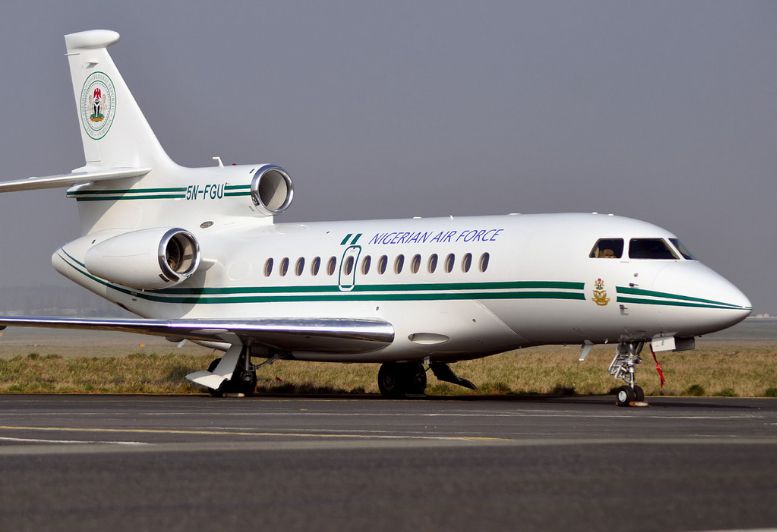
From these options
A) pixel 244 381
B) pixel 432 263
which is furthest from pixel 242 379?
pixel 432 263

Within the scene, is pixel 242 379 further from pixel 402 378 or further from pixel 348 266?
pixel 402 378

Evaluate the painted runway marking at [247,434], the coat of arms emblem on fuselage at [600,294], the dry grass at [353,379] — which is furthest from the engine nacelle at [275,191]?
the painted runway marking at [247,434]

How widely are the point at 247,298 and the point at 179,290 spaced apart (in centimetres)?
208

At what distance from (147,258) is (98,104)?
5.54 meters

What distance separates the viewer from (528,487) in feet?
31.8

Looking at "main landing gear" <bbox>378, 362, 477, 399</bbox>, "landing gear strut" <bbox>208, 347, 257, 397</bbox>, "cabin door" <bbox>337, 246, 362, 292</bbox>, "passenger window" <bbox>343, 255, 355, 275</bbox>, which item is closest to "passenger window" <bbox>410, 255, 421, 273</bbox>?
"cabin door" <bbox>337, 246, 362, 292</bbox>

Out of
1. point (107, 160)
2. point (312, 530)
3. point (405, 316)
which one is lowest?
point (312, 530)

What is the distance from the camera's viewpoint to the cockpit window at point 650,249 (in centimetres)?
2458

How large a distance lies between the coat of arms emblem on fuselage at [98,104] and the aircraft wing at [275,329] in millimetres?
6898

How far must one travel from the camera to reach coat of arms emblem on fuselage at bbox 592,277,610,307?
24422mm

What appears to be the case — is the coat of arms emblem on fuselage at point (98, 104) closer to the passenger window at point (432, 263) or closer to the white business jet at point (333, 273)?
the white business jet at point (333, 273)

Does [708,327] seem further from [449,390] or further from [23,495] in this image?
[23,495]

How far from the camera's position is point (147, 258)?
1213 inches

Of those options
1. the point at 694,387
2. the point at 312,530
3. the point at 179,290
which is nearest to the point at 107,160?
the point at 179,290
